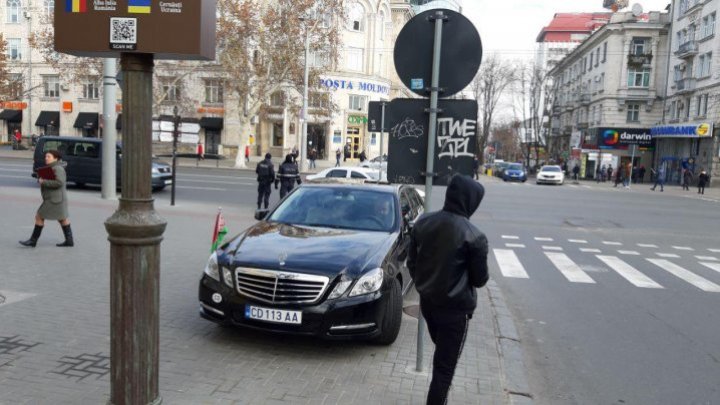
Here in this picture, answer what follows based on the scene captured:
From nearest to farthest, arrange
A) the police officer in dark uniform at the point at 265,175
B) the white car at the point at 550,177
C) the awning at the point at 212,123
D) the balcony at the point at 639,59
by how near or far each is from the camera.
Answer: the police officer in dark uniform at the point at 265,175 < the white car at the point at 550,177 < the awning at the point at 212,123 < the balcony at the point at 639,59

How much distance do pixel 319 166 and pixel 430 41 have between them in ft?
139

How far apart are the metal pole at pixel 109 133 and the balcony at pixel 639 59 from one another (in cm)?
5005

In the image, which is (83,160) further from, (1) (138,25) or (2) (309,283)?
(1) (138,25)

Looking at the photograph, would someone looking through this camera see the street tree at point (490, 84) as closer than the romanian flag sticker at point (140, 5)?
No

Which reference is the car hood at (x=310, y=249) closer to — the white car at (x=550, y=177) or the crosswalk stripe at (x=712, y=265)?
the crosswalk stripe at (x=712, y=265)

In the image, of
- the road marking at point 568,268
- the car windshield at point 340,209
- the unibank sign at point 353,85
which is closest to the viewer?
the car windshield at point 340,209

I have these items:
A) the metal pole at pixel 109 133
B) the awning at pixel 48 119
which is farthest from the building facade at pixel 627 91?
the awning at pixel 48 119

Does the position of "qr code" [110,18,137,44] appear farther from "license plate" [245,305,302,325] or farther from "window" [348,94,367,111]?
"window" [348,94,367,111]

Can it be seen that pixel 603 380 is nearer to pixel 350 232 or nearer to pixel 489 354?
pixel 489 354

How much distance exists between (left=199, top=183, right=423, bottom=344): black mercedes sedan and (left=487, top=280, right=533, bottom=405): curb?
1094 millimetres

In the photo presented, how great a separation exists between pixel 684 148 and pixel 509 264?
44648mm

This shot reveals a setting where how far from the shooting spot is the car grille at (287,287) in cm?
504

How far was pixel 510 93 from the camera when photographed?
66.2 m

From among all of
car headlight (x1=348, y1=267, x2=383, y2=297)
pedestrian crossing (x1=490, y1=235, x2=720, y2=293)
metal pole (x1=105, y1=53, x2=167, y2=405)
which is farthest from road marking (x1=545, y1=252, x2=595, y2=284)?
metal pole (x1=105, y1=53, x2=167, y2=405)
